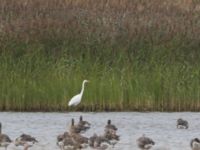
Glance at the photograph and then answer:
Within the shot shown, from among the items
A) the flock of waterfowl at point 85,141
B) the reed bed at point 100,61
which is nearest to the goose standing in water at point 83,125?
the flock of waterfowl at point 85,141

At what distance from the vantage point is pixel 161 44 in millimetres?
21094

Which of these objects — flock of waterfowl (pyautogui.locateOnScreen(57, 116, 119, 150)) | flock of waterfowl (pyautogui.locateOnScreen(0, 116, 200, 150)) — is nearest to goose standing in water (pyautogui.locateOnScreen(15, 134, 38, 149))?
flock of waterfowl (pyautogui.locateOnScreen(0, 116, 200, 150))

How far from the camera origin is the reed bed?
65.3ft

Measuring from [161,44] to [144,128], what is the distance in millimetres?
3292

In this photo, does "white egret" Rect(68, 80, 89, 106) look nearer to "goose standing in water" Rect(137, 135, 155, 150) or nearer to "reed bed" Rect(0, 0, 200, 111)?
"reed bed" Rect(0, 0, 200, 111)

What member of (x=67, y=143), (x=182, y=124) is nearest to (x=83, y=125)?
(x=182, y=124)

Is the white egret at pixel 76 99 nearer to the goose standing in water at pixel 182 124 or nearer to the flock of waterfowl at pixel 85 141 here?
the goose standing in water at pixel 182 124

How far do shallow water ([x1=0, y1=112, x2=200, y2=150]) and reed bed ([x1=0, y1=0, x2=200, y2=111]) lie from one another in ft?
1.05

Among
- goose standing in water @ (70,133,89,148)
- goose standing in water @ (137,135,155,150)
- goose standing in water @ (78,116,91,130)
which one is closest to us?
goose standing in water @ (70,133,89,148)

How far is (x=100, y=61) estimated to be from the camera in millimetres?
20703

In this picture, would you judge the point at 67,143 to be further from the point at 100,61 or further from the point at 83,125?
the point at 100,61

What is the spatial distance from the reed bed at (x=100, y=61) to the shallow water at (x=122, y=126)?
0.32 m

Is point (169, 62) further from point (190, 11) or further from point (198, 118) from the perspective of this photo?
point (190, 11)

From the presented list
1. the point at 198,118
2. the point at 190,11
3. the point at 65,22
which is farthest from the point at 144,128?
the point at 190,11
